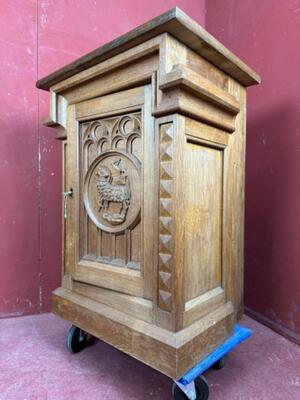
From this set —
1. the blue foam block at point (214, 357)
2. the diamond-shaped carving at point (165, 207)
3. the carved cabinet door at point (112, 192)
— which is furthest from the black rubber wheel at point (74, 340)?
the diamond-shaped carving at point (165, 207)

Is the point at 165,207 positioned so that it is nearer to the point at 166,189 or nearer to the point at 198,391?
→ the point at 166,189

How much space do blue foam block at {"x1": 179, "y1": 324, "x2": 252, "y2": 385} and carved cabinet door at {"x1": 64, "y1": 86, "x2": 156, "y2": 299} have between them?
220 millimetres

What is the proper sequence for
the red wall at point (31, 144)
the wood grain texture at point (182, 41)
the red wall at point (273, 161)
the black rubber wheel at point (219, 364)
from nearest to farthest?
the wood grain texture at point (182, 41), the black rubber wheel at point (219, 364), the red wall at point (273, 161), the red wall at point (31, 144)

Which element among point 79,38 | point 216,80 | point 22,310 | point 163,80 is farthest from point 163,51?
point 22,310

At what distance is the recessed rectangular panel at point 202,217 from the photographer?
2.68 ft

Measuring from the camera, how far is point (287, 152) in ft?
3.90

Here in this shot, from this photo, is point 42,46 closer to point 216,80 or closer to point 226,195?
point 216,80

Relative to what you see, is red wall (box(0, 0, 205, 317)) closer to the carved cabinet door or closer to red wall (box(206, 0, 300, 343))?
the carved cabinet door

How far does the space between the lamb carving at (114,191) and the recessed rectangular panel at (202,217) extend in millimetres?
196

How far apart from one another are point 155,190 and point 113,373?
2.10 feet

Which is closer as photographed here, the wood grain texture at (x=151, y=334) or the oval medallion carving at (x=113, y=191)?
the wood grain texture at (x=151, y=334)

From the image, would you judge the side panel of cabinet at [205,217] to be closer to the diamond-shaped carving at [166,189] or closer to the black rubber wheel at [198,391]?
the diamond-shaped carving at [166,189]

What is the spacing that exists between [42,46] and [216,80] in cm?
93

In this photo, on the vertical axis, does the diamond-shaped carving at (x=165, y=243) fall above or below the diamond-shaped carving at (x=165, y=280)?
above
